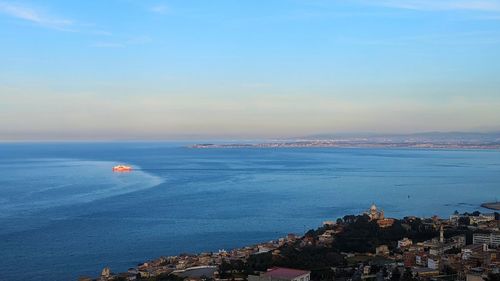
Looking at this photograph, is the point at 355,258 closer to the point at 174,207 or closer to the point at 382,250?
the point at 382,250

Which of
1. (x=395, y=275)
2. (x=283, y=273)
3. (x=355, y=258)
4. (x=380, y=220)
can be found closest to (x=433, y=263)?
(x=395, y=275)

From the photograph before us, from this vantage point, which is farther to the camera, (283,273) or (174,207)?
(174,207)

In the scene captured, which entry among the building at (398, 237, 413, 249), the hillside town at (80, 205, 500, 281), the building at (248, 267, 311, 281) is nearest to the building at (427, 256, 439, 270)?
the hillside town at (80, 205, 500, 281)

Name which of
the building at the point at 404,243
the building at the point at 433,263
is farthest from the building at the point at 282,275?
the building at the point at 404,243

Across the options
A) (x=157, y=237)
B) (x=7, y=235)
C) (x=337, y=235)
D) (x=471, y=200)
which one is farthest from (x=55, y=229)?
(x=471, y=200)

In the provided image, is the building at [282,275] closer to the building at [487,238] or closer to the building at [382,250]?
the building at [382,250]

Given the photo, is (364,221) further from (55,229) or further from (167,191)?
(167,191)
